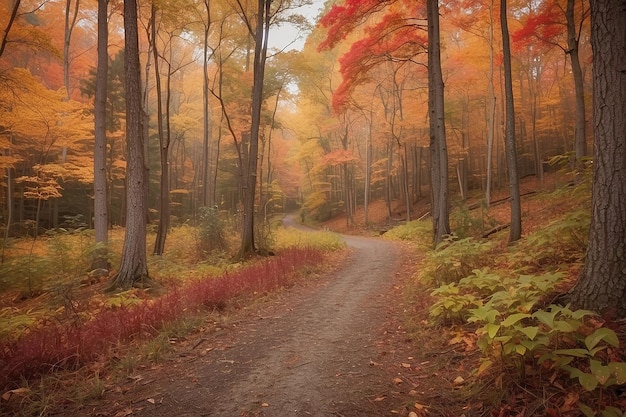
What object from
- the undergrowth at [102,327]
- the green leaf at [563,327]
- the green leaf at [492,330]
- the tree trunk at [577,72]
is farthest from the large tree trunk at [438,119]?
the green leaf at [563,327]

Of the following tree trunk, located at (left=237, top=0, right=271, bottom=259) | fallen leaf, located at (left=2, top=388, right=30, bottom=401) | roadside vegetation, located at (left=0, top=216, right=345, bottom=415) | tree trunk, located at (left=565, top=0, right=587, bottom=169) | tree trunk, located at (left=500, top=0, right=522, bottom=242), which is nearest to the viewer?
fallen leaf, located at (left=2, top=388, right=30, bottom=401)

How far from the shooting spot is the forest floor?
10.3 ft

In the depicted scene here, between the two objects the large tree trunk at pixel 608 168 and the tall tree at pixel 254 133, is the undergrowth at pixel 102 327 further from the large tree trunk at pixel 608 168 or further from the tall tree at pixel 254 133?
the large tree trunk at pixel 608 168

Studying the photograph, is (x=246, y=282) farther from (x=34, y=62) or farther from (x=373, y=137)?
(x=34, y=62)

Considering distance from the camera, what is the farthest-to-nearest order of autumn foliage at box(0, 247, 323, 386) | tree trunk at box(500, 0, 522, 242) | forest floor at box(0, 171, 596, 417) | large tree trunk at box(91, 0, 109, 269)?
large tree trunk at box(91, 0, 109, 269) → tree trunk at box(500, 0, 522, 242) → autumn foliage at box(0, 247, 323, 386) → forest floor at box(0, 171, 596, 417)

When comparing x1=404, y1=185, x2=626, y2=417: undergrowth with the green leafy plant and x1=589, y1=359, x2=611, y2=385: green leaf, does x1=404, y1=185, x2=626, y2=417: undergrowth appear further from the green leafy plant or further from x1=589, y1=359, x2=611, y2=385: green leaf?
the green leafy plant

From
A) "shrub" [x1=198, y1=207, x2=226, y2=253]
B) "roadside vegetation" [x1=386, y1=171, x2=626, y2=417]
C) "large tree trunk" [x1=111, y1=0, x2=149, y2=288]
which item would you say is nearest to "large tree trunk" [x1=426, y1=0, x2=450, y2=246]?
"roadside vegetation" [x1=386, y1=171, x2=626, y2=417]

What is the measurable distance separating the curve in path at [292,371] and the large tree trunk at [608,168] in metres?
2.49

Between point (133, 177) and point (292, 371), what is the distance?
6853 mm

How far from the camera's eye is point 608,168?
11.1 feet

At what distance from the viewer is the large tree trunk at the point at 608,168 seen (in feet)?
11.0

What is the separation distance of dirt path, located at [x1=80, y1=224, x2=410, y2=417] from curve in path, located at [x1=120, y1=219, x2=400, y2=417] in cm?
1

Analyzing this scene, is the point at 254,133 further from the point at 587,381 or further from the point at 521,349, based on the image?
the point at 587,381

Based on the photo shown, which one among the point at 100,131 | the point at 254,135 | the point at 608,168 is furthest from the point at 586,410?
the point at 100,131
